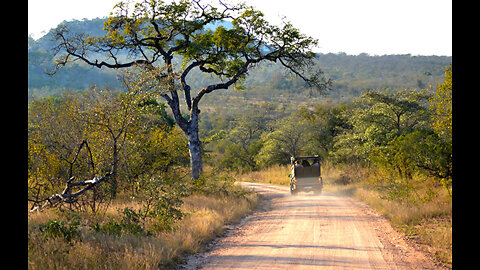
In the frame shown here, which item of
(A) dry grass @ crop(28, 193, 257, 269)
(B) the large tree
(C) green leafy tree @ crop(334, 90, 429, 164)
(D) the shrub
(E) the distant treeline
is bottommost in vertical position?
(A) dry grass @ crop(28, 193, 257, 269)

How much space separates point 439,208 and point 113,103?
415 inches

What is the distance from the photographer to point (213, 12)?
59.2 ft

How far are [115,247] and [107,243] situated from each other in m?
0.22

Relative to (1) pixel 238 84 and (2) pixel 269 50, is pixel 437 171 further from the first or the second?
→ (1) pixel 238 84

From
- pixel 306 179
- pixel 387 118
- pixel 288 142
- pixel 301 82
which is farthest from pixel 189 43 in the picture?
pixel 301 82

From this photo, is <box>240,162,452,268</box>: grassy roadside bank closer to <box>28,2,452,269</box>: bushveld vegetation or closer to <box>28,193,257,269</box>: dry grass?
<box>28,2,452,269</box>: bushveld vegetation

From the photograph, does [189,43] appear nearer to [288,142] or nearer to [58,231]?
[58,231]

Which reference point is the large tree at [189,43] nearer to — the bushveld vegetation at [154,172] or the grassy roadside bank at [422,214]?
the bushveld vegetation at [154,172]

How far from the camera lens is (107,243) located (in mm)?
7215

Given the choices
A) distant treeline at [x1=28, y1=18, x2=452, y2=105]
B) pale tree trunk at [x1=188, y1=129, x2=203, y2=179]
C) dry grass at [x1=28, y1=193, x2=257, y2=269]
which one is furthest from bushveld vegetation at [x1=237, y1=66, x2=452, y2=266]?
distant treeline at [x1=28, y1=18, x2=452, y2=105]

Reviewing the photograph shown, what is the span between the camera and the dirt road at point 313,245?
23.4ft

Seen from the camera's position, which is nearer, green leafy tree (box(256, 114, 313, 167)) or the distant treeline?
green leafy tree (box(256, 114, 313, 167))

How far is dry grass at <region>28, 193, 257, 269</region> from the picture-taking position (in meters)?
6.04

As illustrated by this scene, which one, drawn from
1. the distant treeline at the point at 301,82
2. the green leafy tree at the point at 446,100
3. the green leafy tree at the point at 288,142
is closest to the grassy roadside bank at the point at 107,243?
the green leafy tree at the point at 446,100
